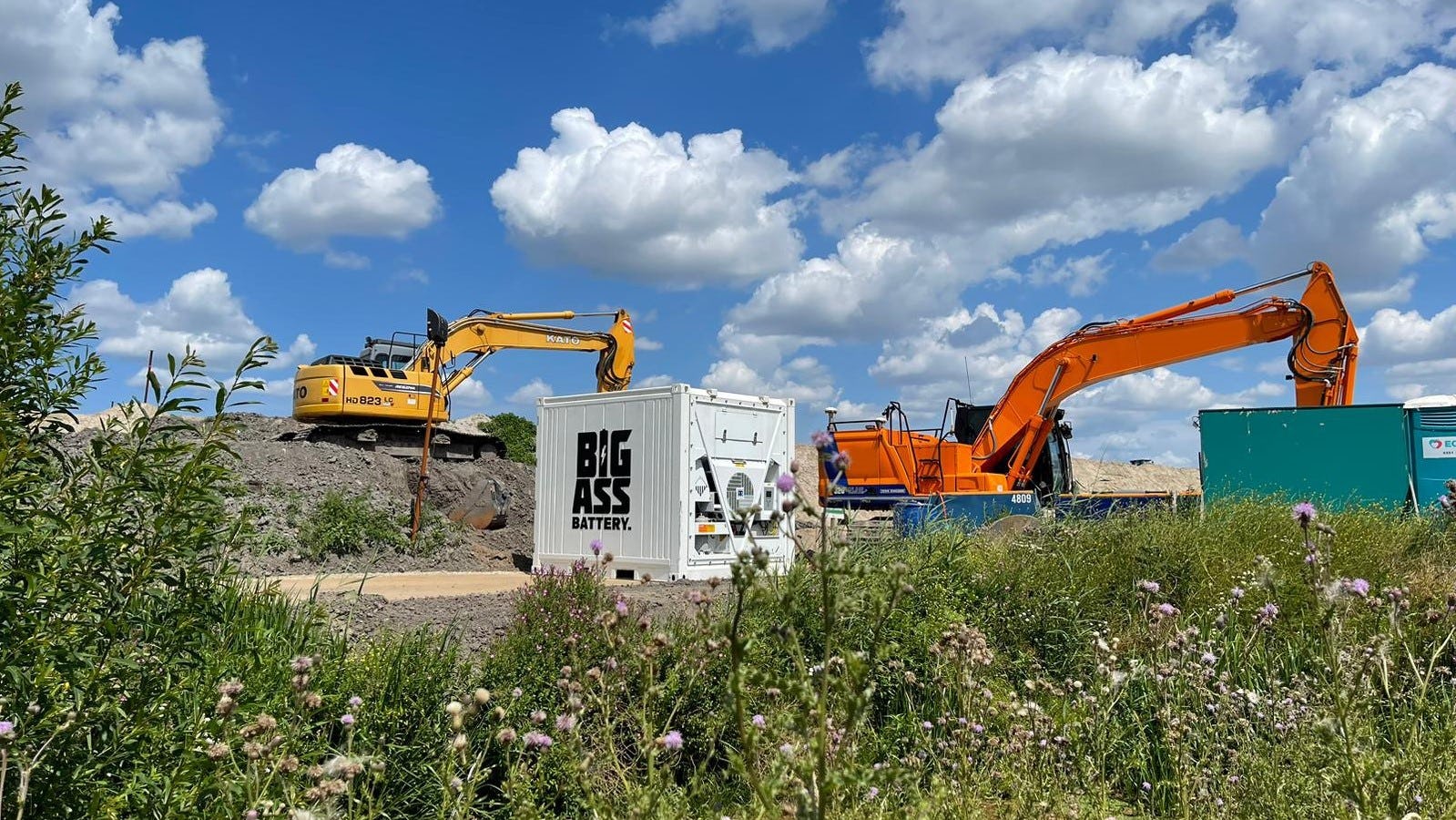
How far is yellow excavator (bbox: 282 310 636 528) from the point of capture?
21.8m

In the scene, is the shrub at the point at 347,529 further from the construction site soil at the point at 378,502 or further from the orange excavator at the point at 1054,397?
the orange excavator at the point at 1054,397

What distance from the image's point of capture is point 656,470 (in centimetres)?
1298

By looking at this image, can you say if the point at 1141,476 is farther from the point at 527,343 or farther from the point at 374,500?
the point at 374,500

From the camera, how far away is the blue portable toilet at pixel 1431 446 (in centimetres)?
1342

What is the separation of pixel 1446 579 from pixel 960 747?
18.7ft

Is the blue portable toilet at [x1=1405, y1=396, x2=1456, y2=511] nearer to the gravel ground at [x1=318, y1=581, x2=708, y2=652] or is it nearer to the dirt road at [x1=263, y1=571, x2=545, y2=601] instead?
the gravel ground at [x1=318, y1=581, x2=708, y2=652]

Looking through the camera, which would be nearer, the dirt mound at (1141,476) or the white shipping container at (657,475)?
the white shipping container at (657,475)

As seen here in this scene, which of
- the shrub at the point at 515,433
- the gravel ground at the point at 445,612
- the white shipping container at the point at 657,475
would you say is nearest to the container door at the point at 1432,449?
the white shipping container at the point at 657,475

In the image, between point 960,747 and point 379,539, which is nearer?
point 960,747

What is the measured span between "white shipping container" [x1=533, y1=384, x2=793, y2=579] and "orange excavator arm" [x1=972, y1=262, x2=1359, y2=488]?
4.74 metres

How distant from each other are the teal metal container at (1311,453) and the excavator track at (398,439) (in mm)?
15663

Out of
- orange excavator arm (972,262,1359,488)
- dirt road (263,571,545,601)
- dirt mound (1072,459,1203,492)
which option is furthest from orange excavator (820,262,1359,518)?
dirt mound (1072,459,1203,492)

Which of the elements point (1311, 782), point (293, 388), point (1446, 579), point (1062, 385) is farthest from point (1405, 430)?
point (293, 388)

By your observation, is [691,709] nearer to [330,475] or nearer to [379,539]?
[379,539]
